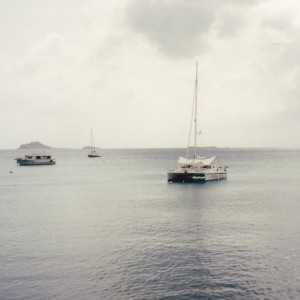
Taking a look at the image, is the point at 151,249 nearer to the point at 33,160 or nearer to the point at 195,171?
the point at 195,171

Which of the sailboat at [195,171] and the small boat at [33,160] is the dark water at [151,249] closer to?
the sailboat at [195,171]

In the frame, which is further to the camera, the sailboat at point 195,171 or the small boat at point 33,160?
the small boat at point 33,160

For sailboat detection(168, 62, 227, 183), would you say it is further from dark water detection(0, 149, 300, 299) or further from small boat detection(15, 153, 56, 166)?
small boat detection(15, 153, 56, 166)

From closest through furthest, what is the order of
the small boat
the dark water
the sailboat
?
1. the dark water
2. the sailboat
3. the small boat

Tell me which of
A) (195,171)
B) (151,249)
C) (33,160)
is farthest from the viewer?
(33,160)

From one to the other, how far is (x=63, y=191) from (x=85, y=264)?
54142 mm

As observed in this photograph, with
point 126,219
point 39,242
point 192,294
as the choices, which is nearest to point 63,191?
point 126,219

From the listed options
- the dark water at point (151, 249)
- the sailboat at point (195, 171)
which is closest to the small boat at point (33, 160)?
the sailboat at point (195, 171)

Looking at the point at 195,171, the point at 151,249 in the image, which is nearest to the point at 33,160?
the point at 195,171

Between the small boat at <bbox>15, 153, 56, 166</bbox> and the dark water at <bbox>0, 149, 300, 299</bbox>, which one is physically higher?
the small boat at <bbox>15, 153, 56, 166</bbox>

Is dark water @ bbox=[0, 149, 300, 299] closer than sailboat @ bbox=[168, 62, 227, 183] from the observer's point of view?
Yes

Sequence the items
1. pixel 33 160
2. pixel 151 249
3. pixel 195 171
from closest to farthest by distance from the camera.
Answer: pixel 151 249 < pixel 195 171 < pixel 33 160

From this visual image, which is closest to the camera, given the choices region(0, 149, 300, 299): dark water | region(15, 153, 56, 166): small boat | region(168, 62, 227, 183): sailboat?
region(0, 149, 300, 299): dark water

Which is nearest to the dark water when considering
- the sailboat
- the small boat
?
the sailboat
